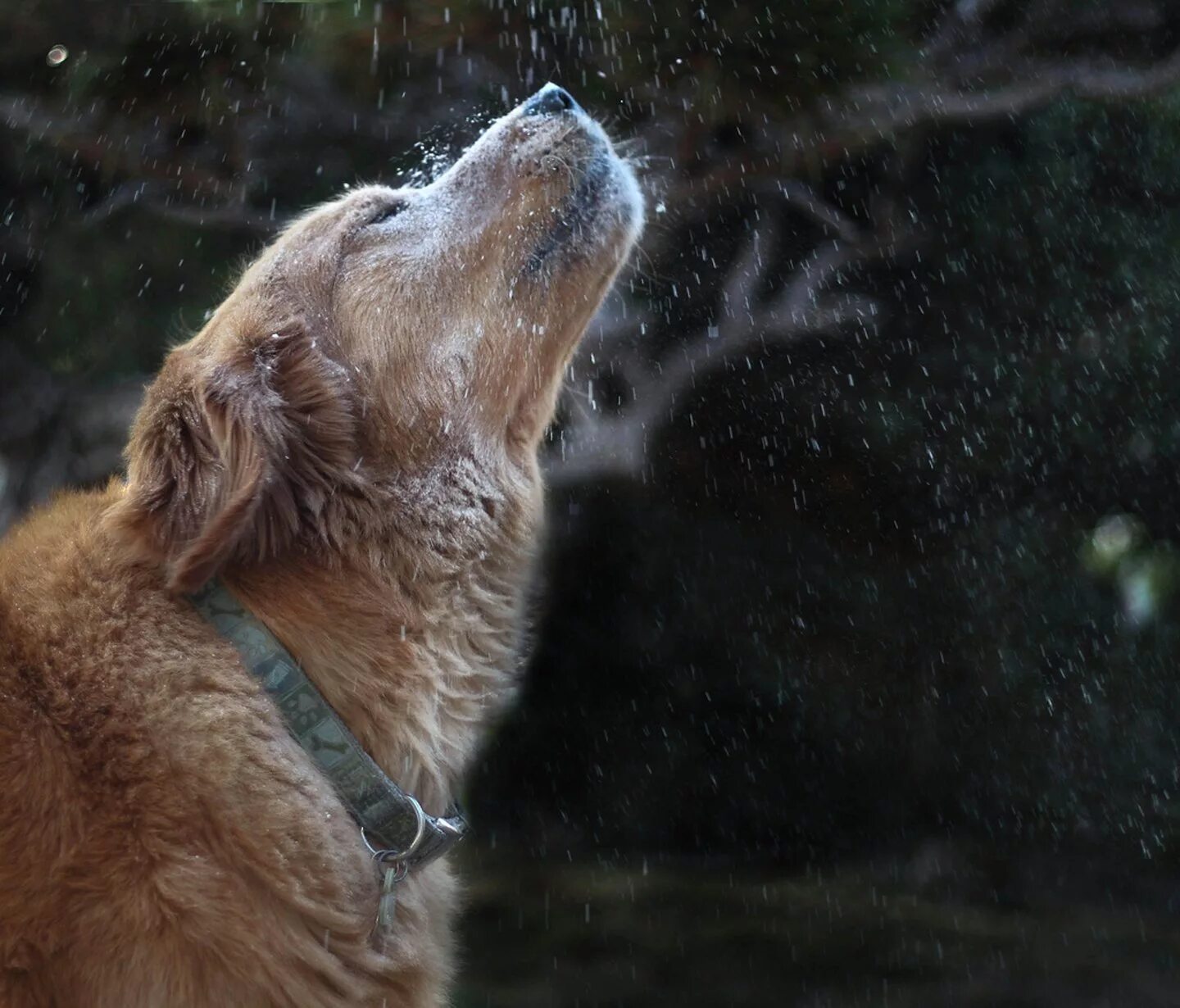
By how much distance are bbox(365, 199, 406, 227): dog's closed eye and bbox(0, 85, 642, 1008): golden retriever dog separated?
0.4 inches

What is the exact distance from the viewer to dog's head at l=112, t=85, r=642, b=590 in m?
1.92

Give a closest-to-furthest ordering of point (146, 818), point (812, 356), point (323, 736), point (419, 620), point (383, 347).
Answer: point (146, 818) → point (323, 736) → point (419, 620) → point (383, 347) → point (812, 356)

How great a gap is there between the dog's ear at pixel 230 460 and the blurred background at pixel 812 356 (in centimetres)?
236

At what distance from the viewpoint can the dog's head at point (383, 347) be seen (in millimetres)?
1917

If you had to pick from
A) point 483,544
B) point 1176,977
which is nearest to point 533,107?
point 483,544

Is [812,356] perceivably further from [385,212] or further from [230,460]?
[230,460]

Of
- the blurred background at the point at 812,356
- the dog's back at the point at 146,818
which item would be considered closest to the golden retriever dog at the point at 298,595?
the dog's back at the point at 146,818

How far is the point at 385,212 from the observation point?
2.55 meters

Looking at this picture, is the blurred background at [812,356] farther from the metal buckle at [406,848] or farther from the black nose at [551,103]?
the metal buckle at [406,848]

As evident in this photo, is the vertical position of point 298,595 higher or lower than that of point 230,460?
lower

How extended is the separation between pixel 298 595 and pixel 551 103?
1.25 metres

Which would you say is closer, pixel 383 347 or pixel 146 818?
pixel 146 818

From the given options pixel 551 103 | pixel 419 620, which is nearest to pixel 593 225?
pixel 551 103

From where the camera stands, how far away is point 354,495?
214 cm
